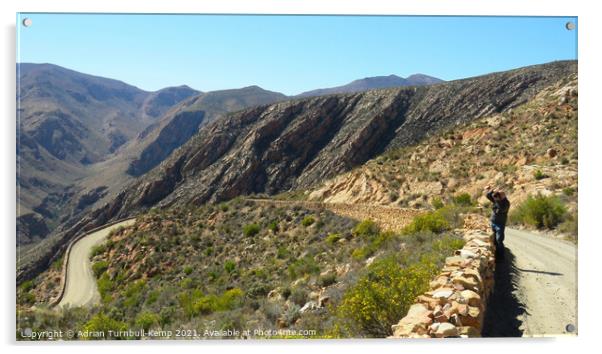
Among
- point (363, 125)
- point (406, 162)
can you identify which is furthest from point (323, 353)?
point (363, 125)

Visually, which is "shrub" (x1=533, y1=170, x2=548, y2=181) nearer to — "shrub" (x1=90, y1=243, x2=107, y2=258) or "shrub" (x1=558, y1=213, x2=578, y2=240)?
"shrub" (x1=558, y1=213, x2=578, y2=240)

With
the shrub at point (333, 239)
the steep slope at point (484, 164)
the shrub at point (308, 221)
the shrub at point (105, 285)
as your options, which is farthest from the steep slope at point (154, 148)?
the shrub at point (333, 239)

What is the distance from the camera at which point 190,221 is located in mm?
31891

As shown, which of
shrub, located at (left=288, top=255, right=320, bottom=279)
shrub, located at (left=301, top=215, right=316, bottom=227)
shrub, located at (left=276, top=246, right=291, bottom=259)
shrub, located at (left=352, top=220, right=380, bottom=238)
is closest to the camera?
shrub, located at (left=288, top=255, right=320, bottom=279)

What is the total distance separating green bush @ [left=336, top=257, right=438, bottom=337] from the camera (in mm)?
6133

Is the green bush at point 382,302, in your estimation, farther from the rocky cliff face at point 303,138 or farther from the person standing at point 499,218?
the rocky cliff face at point 303,138

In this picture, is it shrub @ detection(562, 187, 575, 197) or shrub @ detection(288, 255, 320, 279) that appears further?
shrub @ detection(288, 255, 320, 279)

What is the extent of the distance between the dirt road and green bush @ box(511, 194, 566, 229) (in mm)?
2492

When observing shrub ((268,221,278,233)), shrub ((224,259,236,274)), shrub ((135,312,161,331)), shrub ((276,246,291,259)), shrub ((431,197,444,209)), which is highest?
shrub ((431,197,444,209))

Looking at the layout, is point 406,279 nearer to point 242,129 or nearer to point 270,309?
point 270,309

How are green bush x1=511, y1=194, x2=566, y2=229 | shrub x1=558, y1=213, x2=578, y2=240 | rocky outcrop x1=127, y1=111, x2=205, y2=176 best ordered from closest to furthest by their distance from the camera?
shrub x1=558, y1=213, x2=578, y2=240, green bush x1=511, y1=194, x2=566, y2=229, rocky outcrop x1=127, y1=111, x2=205, y2=176

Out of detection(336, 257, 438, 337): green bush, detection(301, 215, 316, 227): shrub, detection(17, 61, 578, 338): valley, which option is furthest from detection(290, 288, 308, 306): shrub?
detection(301, 215, 316, 227): shrub

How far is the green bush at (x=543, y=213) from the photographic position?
35.5ft

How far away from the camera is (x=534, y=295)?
6.47m
